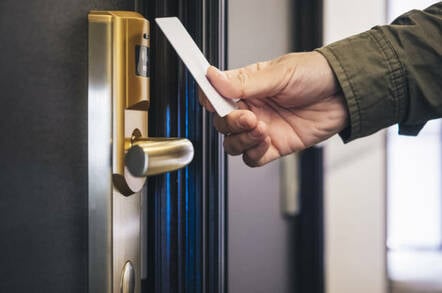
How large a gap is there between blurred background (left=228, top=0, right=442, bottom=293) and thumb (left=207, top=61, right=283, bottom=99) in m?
0.05

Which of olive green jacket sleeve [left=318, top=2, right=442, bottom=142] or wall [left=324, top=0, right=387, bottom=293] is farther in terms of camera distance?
wall [left=324, top=0, right=387, bottom=293]

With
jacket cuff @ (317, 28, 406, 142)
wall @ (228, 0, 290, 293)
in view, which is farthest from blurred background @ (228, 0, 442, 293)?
jacket cuff @ (317, 28, 406, 142)

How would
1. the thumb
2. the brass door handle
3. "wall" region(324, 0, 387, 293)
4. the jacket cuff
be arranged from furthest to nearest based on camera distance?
1. "wall" region(324, 0, 387, 293)
2. the jacket cuff
3. the thumb
4. the brass door handle

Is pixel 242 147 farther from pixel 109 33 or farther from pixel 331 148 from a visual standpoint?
pixel 331 148

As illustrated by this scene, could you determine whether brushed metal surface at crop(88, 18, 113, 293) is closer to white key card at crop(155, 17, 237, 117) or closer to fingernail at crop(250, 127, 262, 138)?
white key card at crop(155, 17, 237, 117)

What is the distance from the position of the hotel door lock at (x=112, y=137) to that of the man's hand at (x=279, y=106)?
72 mm

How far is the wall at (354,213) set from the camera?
3.83 feet

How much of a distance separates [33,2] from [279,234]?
0.60 metres

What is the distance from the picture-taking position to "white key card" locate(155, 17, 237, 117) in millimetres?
376

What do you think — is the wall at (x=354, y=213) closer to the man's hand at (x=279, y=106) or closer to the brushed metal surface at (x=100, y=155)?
the man's hand at (x=279, y=106)

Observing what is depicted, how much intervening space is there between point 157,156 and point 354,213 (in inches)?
37.3

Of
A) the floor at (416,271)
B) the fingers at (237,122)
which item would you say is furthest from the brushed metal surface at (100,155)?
the floor at (416,271)

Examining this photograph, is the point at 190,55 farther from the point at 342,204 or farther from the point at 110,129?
the point at 342,204

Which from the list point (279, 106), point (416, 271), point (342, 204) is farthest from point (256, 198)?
point (416, 271)
